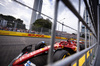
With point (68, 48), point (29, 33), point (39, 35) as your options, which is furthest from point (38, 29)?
point (68, 48)

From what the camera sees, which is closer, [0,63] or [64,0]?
[64,0]

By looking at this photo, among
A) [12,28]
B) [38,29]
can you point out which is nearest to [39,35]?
[38,29]

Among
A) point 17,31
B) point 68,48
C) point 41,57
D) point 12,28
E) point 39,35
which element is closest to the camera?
point 41,57

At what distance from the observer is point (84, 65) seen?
91 centimetres

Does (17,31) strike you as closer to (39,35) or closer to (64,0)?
(39,35)

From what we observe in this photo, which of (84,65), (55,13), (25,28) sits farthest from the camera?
(25,28)

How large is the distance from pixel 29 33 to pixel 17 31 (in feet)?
4.55

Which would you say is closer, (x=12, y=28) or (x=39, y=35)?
(x=12, y=28)

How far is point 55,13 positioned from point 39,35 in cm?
748

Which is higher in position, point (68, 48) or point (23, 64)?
point (68, 48)

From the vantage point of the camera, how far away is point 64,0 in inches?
9.3

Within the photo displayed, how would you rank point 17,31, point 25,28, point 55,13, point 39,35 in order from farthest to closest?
point 39,35, point 25,28, point 17,31, point 55,13

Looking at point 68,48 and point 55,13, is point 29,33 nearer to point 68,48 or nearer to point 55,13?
point 68,48

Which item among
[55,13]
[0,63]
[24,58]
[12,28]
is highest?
[12,28]
